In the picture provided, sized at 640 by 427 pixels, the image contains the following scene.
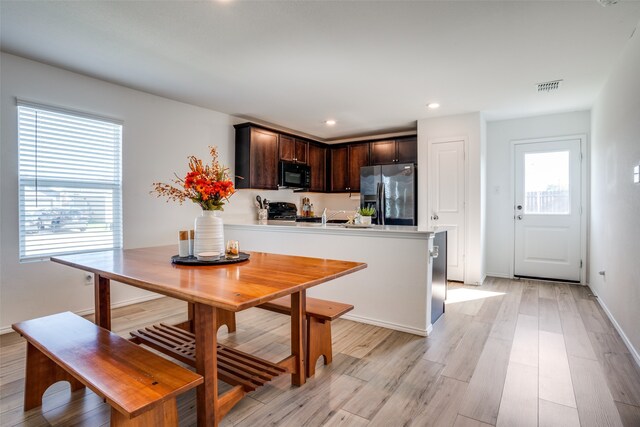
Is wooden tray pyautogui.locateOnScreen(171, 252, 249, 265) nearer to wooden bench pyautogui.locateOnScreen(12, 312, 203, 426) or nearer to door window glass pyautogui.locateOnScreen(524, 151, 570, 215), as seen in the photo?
wooden bench pyautogui.locateOnScreen(12, 312, 203, 426)

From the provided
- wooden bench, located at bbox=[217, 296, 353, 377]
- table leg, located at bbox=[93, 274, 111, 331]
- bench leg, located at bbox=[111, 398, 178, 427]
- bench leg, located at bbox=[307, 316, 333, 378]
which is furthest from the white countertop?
bench leg, located at bbox=[111, 398, 178, 427]

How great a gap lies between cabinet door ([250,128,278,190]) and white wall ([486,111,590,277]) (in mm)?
3300

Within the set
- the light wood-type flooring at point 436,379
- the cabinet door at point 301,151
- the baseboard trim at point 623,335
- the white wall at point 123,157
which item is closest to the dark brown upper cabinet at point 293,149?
the cabinet door at point 301,151

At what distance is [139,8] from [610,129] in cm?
417

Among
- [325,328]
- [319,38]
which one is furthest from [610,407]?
[319,38]

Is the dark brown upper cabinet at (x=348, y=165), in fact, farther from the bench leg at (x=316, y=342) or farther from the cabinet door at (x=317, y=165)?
the bench leg at (x=316, y=342)

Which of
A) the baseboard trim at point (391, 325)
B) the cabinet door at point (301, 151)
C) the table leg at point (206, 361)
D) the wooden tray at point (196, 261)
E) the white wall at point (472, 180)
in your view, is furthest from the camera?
the cabinet door at point (301, 151)

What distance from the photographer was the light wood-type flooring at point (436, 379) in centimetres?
175

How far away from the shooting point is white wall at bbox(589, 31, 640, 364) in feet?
7.98

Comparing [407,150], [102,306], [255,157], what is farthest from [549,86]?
[102,306]

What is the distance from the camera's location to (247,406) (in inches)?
72.9

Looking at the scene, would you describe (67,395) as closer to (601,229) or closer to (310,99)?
(310,99)

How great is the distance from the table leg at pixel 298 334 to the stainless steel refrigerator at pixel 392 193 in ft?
11.1

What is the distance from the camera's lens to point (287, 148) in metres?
5.28
